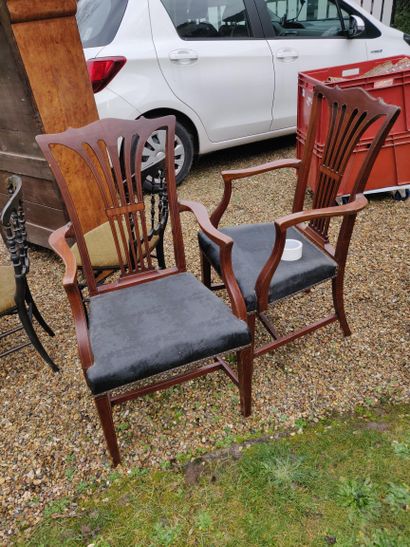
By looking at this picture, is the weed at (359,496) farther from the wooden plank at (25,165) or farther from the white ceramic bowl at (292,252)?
the wooden plank at (25,165)

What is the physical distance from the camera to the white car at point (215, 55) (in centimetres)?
347

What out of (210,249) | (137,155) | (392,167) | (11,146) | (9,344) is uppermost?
(137,155)

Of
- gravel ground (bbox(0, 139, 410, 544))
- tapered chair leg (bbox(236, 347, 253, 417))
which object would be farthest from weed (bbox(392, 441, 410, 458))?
tapered chair leg (bbox(236, 347, 253, 417))

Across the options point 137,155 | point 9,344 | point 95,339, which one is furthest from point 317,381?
point 9,344

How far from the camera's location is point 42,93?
2.40 m

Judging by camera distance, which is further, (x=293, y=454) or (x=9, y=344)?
(x=9, y=344)

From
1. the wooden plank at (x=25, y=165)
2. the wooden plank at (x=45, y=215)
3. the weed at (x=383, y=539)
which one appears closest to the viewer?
the weed at (x=383, y=539)

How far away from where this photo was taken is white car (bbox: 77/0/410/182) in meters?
3.47

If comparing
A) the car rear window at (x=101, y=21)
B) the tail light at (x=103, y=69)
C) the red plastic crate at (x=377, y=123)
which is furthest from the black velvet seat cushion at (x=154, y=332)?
the car rear window at (x=101, y=21)

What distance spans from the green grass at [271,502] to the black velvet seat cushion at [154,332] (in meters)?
0.52

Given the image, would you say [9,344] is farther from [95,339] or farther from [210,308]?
[210,308]

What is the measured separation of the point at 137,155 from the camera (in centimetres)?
191

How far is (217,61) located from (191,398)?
120 inches

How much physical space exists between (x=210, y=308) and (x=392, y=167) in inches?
96.5
